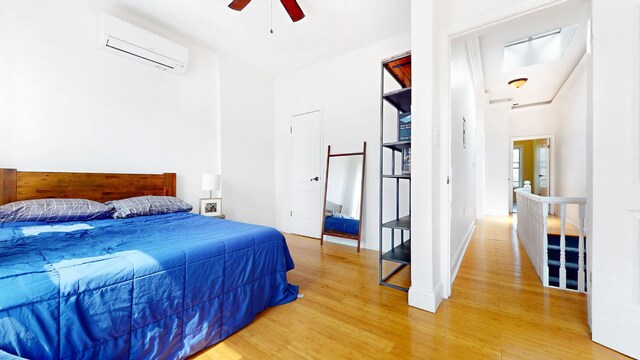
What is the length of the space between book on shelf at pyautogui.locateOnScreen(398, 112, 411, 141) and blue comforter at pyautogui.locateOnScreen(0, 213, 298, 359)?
4.70ft

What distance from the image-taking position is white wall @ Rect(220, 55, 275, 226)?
12.4 ft

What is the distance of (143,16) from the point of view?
2.90m

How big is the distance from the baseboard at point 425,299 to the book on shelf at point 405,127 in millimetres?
1246

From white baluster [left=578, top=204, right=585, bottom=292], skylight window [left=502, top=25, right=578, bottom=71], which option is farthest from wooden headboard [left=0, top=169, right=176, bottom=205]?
skylight window [left=502, top=25, right=578, bottom=71]

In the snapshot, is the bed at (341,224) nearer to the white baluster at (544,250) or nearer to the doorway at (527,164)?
the white baluster at (544,250)

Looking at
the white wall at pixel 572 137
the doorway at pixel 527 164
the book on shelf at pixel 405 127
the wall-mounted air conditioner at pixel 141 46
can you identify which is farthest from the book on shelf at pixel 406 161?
the doorway at pixel 527 164

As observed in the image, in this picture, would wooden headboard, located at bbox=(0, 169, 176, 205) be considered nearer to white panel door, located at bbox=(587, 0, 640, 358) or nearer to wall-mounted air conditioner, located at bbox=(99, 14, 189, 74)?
wall-mounted air conditioner, located at bbox=(99, 14, 189, 74)

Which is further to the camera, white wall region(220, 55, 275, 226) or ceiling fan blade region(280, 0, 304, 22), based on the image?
white wall region(220, 55, 275, 226)

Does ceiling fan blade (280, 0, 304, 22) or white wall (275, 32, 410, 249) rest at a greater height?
ceiling fan blade (280, 0, 304, 22)

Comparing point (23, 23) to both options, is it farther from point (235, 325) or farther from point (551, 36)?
point (551, 36)

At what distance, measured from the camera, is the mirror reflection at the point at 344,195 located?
11.6 feet

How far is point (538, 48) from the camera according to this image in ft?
12.1

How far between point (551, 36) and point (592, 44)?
2.60 metres

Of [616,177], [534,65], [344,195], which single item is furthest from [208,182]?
[534,65]
